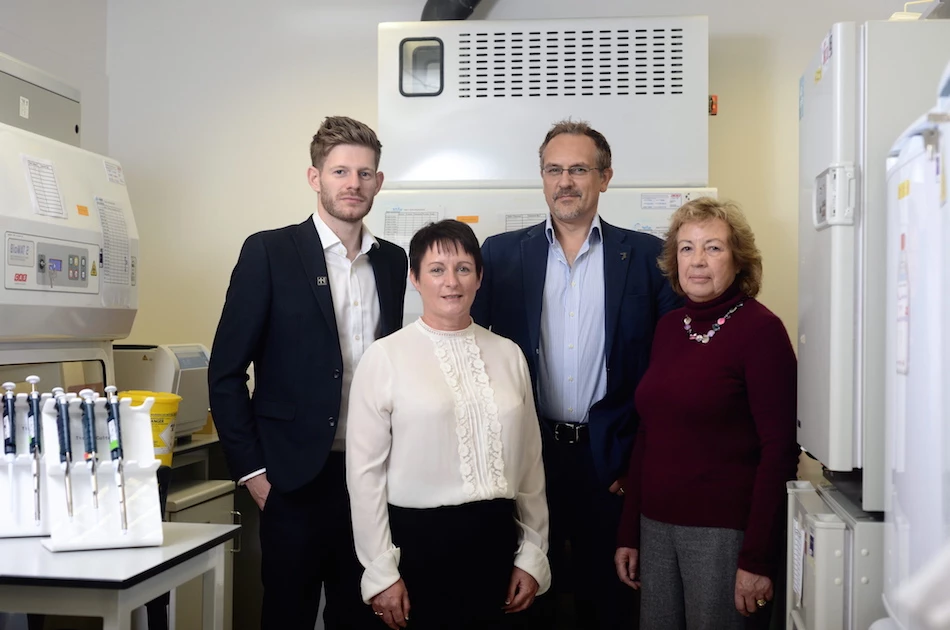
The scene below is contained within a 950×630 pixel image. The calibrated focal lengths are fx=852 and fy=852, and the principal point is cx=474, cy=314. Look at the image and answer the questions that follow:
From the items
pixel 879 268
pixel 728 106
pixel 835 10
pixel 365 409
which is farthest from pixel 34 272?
pixel 835 10

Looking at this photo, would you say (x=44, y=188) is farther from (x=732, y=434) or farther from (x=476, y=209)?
(x=732, y=434)

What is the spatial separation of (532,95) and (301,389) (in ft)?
4.69

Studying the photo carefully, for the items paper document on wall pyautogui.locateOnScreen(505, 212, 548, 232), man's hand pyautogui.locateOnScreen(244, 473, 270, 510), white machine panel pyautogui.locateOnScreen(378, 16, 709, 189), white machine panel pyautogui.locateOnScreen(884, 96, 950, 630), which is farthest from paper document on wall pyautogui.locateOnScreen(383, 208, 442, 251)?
white machine panel pyautogui.locateOnScreen(884, 96, 950, 630)

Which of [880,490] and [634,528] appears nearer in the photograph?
[880,490]

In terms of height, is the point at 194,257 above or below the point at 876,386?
above

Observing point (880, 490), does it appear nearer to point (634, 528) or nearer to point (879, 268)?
point (879, 268)

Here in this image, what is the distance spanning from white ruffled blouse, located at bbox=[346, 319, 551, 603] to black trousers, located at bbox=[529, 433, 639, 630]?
0.30 meters

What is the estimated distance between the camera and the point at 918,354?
3.89 feet

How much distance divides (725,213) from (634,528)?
0.75 meters

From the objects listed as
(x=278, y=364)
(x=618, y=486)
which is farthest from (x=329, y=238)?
(x=618, y=486)

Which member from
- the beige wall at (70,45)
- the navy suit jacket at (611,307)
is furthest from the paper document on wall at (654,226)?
the beige wall at (70,45)

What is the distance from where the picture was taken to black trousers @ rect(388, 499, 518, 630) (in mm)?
1703

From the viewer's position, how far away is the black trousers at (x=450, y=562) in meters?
1.70

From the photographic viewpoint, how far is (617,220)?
2.84 metres
